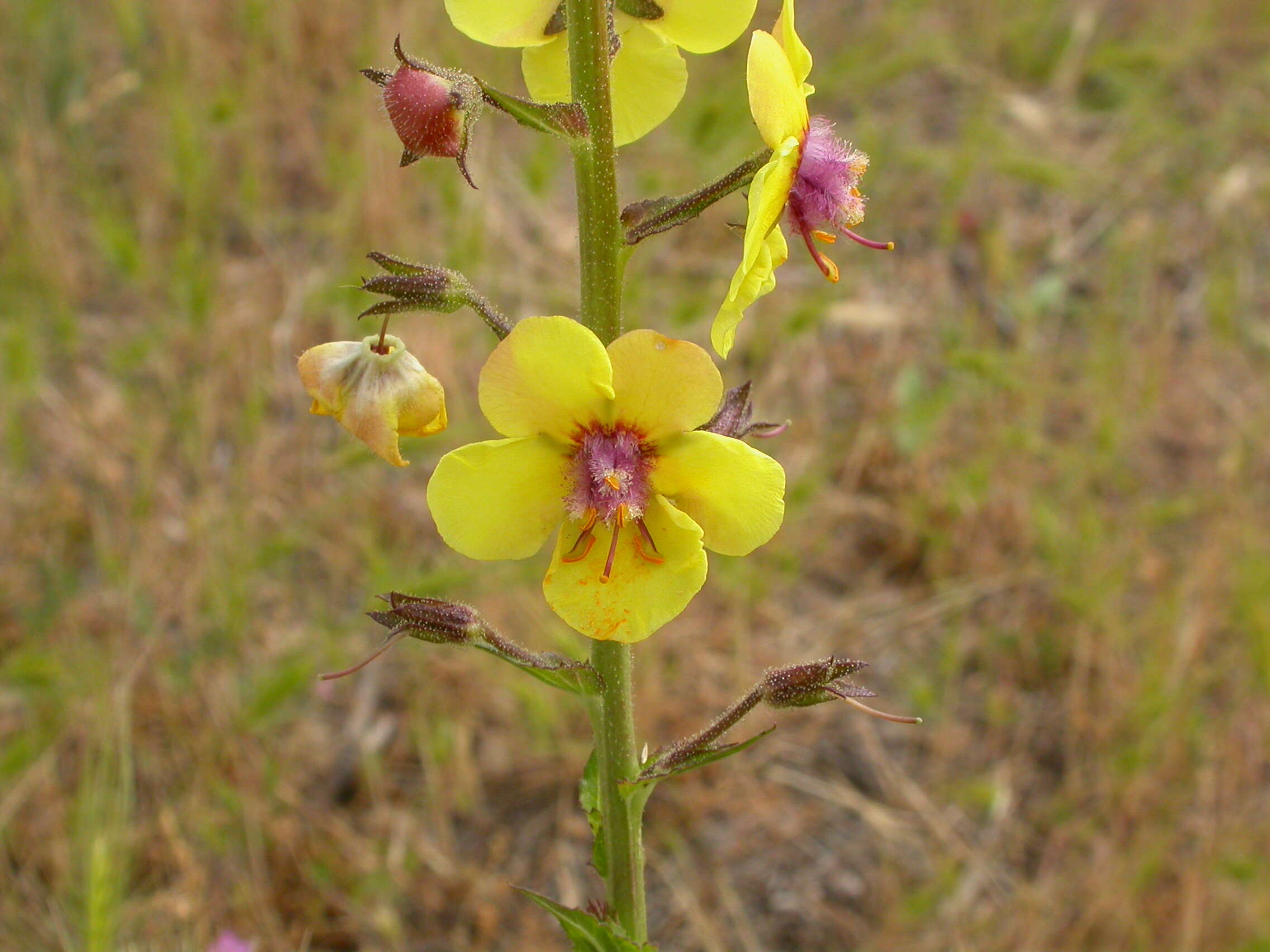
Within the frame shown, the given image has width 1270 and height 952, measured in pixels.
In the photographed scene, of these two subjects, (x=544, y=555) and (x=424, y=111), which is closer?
(x=424, y=111)

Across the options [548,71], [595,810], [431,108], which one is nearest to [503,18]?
[548,71]

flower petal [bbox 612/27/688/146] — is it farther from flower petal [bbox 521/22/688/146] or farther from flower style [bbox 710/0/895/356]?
flower style [bbox 710/0/895/356]

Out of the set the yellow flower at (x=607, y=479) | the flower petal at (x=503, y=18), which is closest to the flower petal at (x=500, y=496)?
the yellow flower at (x=607, y=479)

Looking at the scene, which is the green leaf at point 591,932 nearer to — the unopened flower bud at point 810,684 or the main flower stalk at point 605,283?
the main flower stalk at point 605,283

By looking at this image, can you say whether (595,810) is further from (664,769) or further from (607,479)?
(607,479)

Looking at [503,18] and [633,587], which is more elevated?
[503,18]

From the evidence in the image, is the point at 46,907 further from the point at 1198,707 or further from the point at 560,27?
the point at 1198,707

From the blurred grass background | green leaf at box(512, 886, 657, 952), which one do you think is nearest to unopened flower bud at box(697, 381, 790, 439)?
green leaf at box(512, 886, 657, 952)
